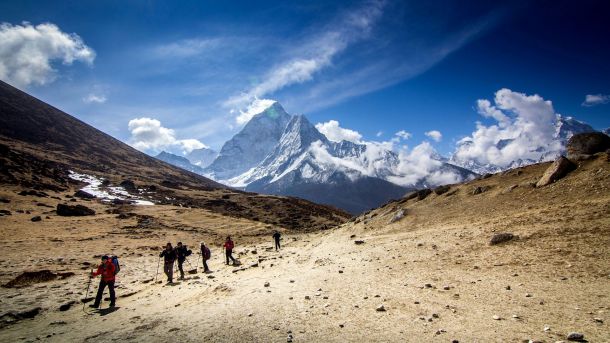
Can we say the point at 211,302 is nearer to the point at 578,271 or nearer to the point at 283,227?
the point at 578,271

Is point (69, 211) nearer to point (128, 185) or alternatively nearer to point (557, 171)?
point (128, 185)

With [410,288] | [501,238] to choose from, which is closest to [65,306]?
[410,288]

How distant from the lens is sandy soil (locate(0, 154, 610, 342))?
10930 mm

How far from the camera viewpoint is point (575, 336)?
28.3 feet

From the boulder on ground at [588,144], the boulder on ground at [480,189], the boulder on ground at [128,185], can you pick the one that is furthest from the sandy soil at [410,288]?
the boulder on ground at [128,185]

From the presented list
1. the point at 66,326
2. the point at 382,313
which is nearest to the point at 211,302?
the point at 66,326

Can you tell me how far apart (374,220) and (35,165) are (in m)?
120

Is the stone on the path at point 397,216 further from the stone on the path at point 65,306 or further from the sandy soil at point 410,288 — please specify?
the stone on the path at point 65,306

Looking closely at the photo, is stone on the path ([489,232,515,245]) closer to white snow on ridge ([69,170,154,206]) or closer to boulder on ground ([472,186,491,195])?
boulder on ground ([472,186,491,195])

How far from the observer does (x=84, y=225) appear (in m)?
56.3

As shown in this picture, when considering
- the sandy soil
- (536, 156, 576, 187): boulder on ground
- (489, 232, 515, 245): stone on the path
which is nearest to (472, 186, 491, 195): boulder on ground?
the sandy soil

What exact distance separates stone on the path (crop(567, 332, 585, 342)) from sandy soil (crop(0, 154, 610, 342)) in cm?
18

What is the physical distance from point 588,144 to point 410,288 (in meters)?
27.3

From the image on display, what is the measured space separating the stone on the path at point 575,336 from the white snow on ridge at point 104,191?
10443cm
